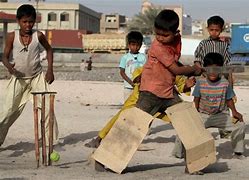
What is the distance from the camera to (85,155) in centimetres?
841

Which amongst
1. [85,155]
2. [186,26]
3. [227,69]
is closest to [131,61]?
[85,155]

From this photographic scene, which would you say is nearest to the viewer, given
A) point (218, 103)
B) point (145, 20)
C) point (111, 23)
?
point (218, 103)

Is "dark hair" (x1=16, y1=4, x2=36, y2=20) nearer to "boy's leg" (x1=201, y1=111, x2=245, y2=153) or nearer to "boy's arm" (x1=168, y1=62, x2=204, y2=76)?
"boy's arm" (x1=168, y1=62, x2=204, y2=76)

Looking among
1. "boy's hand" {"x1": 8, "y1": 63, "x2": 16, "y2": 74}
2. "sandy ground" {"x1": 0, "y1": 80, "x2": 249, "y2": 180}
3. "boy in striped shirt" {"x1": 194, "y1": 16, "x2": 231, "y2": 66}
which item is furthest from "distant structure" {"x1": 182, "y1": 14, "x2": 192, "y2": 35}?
"boy's hand" {"x1": 8, "y1": 63, "x2": 16, "y2": 74}

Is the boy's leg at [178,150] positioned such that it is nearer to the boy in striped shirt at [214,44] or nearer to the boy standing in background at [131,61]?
the boy in striped shirt at [214,44]

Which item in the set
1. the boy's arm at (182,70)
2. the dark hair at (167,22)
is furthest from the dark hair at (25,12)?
the boy's arm at (182,70)

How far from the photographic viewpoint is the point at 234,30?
61.6m

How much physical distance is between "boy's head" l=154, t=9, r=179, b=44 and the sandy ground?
140cm

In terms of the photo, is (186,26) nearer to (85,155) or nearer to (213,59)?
(85,155)

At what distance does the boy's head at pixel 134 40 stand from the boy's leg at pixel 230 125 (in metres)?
2.04

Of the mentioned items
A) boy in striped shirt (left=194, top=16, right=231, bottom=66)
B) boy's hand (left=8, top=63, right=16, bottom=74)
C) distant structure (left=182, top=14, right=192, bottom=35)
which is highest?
distant structure (left=182, top=14, right=192, bottom=35)

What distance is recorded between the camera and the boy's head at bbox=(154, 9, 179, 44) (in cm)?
667

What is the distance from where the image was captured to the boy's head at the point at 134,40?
31.5ft

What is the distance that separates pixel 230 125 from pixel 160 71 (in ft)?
5.38
